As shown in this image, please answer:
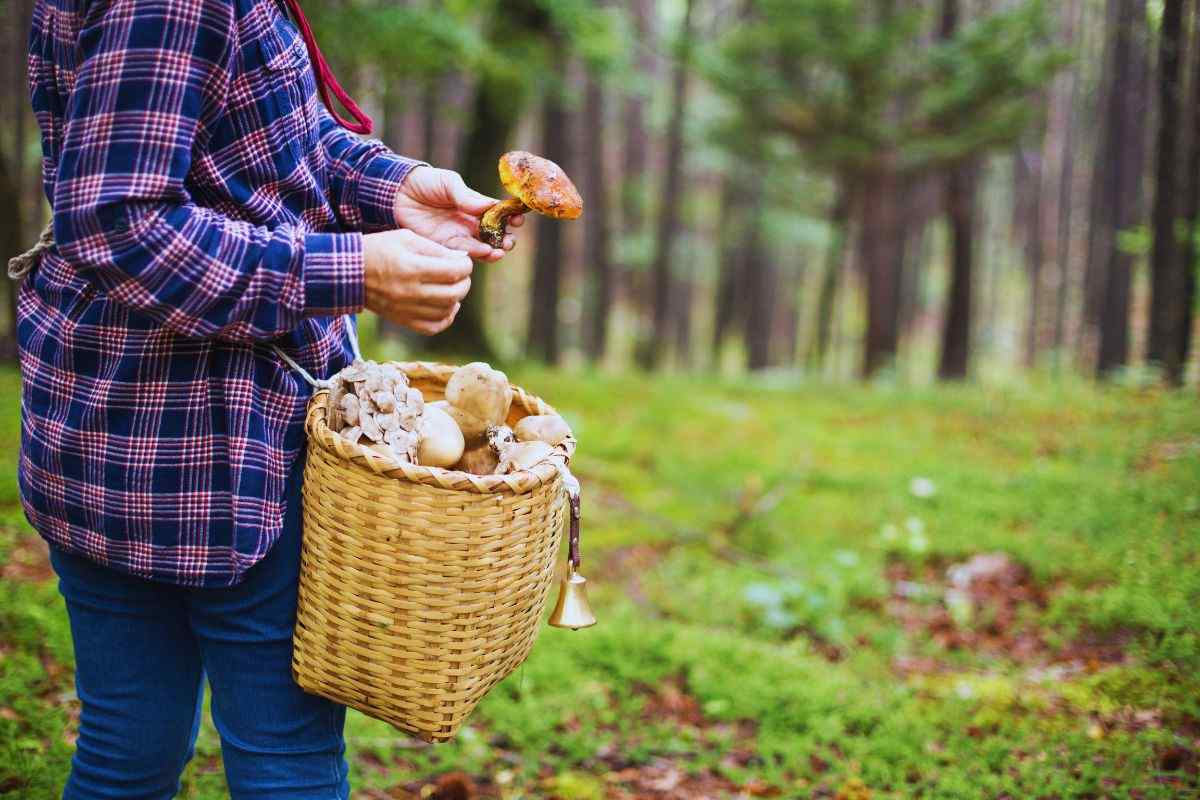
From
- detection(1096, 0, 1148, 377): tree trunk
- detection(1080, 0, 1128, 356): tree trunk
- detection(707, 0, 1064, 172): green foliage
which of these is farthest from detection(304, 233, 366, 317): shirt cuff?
detection(1080, 0, 1128, 356): tree trunk

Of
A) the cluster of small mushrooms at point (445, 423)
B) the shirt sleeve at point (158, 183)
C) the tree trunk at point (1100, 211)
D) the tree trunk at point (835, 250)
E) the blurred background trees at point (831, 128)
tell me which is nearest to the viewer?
the shirt sleeve at point (158, 183)

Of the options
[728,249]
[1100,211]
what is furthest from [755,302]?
[1100,211]

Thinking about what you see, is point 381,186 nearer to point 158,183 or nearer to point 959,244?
point 158,183

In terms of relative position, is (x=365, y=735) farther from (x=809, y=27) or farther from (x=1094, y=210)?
(x=1094, y=210)

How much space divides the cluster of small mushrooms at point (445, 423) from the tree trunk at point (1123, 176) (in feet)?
28.8

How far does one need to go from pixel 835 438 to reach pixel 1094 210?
8.01 meters

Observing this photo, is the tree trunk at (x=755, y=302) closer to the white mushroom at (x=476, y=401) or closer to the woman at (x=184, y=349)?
the white mushroom at (x=476, y=401)

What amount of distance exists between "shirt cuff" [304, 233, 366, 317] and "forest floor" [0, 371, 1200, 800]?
1.67m

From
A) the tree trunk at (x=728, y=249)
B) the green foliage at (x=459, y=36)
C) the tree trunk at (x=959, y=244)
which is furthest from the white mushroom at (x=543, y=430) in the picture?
the tree trunk at (x=728, y=249)

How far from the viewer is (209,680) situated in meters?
1.49

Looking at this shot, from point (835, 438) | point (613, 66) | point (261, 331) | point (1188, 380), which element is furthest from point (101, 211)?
point (613, 66)

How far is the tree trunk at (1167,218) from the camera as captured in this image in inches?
194

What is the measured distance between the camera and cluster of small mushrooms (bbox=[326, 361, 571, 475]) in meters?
1.43

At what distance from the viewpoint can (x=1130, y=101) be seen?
8.98 metres
